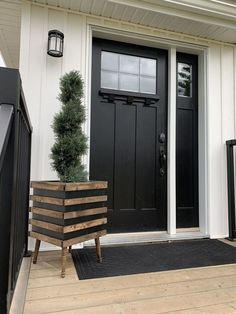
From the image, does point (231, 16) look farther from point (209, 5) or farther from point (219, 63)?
point (219, 63)

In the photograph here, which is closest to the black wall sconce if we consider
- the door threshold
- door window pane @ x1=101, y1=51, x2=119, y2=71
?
door window pane @ x1=101, y1=51, x2=119, y2=71

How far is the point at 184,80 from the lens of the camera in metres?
3.19

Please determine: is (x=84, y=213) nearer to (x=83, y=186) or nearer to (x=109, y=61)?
(x=83, y=186)

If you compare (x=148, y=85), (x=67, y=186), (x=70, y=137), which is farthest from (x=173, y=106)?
(x=67, y=186)

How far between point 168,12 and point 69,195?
2.01m

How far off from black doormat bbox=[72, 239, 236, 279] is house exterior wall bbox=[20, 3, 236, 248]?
0.52 m

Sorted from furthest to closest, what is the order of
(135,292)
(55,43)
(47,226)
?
(55,43) < (47,226) < (135,292)

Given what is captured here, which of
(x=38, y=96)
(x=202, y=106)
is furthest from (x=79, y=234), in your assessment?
(x=202, y=106)

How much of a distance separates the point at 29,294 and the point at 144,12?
2.57 meters

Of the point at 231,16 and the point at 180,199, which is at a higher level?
the point at 231,16

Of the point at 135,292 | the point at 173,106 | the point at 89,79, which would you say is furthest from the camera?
the point at 173,106

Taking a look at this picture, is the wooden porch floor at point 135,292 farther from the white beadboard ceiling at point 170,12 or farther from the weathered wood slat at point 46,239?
the white beadboard ceiling at point 170,12

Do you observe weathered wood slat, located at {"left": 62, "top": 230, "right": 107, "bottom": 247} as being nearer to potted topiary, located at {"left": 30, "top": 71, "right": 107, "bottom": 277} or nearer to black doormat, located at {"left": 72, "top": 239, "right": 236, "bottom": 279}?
potted topiary, located at {"left": 30, "top": 71, "right": 107, "bottom": 277}

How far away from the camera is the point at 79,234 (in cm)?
194
